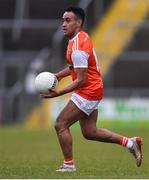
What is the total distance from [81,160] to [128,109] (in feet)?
54.5

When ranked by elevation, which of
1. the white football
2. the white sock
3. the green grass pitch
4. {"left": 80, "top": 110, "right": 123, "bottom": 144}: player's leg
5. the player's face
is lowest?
the green grass pitch

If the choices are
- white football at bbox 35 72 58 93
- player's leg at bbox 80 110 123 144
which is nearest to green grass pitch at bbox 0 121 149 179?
player's leg at bbox 80 110 123 144

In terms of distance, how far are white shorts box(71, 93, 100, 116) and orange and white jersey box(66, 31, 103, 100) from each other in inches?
2.1

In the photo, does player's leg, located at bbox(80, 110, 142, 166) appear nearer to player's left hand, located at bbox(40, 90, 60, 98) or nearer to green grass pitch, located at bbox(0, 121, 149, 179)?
green grass pitch, located at bbox(0, 121, 149, 179)

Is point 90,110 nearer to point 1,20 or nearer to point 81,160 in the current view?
point 81,160

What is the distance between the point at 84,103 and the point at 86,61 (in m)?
0.63

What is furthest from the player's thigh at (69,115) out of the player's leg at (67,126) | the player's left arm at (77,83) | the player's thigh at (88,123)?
the player's left arm at (77,83)

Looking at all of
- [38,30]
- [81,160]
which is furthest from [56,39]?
[81,160]

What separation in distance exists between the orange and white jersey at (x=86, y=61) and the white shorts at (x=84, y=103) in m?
0.05

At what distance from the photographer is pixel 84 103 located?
11305 millimetres

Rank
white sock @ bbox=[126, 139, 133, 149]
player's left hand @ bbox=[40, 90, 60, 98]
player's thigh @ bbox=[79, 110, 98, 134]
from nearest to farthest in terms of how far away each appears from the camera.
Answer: player's left hand @ bbox=[40, 90, 60, 98] → player's thigh @ bbox=[79, 110, 98, 134] → white sock @ bbox=[126, 139, 133, 149]

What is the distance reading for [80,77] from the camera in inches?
436

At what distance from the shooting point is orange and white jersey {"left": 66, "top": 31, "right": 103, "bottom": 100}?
36.3 feet

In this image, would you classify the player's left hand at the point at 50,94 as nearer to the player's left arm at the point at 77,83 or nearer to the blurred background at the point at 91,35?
the player's left arm at the point at 77,83
